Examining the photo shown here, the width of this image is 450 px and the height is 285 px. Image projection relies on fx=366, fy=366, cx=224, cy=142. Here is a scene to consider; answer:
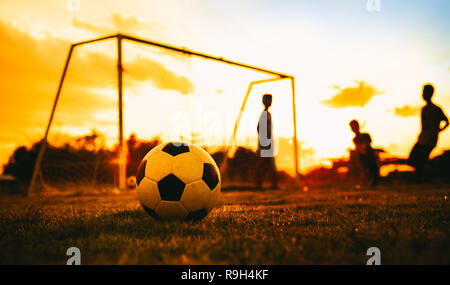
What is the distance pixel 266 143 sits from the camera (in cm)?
869

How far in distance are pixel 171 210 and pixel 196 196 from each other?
0.23m

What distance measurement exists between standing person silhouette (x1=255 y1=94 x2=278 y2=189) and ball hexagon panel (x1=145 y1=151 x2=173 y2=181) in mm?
5628

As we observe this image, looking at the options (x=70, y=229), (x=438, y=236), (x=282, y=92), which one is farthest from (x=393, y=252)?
(x=282, y=92)

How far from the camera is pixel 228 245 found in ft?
6.82

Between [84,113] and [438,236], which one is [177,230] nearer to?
[438,236]

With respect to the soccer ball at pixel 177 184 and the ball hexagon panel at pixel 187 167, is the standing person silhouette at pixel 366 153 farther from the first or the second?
the ball hexagon panel at pixel 187 167

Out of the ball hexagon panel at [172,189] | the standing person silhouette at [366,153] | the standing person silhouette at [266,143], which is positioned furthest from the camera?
the standing person silhouette at [366,153]

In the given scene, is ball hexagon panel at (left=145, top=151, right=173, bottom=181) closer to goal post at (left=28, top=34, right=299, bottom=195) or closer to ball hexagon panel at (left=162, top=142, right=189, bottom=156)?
ball hexagon panel at (left=162, top=142, right=189, bottom=156)

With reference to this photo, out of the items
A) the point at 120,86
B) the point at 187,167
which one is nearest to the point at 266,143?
the point at 120,86

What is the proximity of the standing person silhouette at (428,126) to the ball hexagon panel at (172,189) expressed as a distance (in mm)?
5577

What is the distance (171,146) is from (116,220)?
2.60 feet

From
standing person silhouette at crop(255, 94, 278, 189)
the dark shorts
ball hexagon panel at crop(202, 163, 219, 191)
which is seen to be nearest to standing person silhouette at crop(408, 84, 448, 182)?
the dark shorts

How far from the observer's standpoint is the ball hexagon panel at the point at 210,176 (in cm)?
301

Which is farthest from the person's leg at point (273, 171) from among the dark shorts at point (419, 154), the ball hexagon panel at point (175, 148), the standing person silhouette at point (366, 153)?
the ball hexagon panel at point (175, 148)
